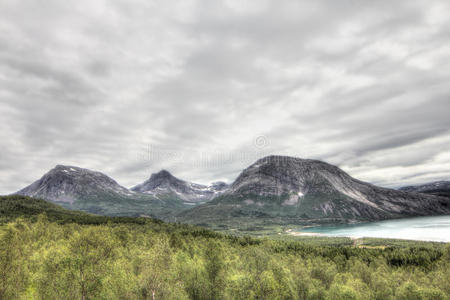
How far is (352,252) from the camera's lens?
15250cm

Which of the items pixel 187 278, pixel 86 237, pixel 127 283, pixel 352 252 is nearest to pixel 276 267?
pixel 187 278

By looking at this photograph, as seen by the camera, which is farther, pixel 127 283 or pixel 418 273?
pixel 418 273

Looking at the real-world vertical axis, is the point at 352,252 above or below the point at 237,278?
below

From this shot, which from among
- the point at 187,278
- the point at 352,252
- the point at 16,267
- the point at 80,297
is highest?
the point at 16,267

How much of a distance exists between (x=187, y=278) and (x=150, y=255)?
19.1 metres

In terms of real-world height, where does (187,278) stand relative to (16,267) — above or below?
below

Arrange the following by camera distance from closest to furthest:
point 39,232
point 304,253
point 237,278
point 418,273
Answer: point 237,278 < point 39,232 < point 418,273 < point 304,253

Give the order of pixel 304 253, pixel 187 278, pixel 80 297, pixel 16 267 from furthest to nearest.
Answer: pixel 304 253 < pixel 187 278 < pixel 16 267 < pixel 80 297

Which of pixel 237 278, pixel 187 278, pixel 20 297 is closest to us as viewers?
pixel 20 297

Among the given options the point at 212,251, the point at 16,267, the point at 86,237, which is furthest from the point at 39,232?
the point at 212,251

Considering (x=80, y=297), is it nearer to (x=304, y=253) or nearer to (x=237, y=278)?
(x=237, y=278)

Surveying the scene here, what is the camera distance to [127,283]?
56875 mm

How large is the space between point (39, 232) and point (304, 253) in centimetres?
14677

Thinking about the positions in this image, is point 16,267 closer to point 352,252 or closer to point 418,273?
point 418,273
